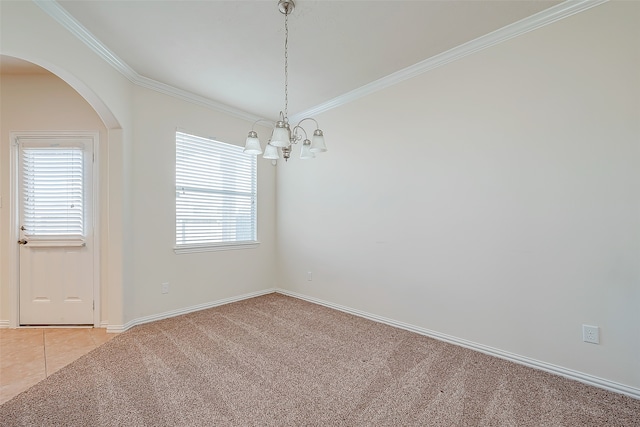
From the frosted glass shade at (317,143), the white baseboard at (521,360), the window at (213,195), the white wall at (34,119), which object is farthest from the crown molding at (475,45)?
the white wall at (34,119)

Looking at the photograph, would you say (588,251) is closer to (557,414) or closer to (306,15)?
(557,414)

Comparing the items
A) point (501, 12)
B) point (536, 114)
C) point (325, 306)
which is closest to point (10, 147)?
point (325, 306)

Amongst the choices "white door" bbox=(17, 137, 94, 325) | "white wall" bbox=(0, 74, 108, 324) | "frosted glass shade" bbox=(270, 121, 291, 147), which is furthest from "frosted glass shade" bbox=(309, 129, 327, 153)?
"white door" bbox=(17, 137, 94, 325)

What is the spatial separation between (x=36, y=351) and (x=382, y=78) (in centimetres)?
436

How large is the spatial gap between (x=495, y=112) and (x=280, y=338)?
9.55 ft

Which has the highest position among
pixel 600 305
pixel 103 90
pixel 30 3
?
pixel 30 3

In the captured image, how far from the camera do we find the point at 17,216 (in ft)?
9.93

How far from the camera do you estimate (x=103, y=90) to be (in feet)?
8.59

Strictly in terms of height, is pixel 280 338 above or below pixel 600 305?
below

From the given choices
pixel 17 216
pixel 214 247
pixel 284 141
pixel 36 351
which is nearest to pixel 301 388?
pixel 284 141

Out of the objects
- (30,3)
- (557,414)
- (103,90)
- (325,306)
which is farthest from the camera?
(325,306)

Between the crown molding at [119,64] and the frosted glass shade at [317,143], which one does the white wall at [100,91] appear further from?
the frosted glass shade at [317,143]

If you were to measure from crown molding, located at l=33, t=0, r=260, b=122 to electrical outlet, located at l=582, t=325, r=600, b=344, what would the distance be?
4344 millimetres

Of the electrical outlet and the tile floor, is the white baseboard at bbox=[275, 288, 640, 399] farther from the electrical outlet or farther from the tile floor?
the tile floor
